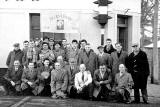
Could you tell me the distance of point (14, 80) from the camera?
1135 cm

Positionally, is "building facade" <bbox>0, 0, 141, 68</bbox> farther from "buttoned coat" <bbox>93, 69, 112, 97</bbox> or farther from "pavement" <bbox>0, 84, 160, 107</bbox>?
"pavement" <bbox>0, 84, 160, 107</bbox>

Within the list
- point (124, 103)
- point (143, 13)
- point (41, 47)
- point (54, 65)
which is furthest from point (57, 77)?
point (143, 13)

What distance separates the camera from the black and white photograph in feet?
34.3

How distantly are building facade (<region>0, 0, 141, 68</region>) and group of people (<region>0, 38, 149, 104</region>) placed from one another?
6.16 feet

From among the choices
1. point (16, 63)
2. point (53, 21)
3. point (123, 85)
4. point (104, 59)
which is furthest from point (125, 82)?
point (53, 21)

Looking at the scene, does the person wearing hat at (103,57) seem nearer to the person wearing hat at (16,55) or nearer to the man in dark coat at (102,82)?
the man in dark coat at (102,82)

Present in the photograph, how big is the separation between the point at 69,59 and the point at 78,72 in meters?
0.53

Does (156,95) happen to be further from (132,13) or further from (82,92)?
(132,13)

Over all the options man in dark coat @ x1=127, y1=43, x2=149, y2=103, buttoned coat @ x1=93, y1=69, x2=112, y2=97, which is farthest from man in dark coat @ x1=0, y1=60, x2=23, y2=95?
man in dark coat @ x1=127, y1=43, x2=149, y2=103

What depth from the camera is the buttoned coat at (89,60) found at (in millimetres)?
11055

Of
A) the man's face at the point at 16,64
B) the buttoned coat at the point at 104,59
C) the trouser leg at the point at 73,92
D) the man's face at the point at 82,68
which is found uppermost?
the buttoned coat at the point at 104,59

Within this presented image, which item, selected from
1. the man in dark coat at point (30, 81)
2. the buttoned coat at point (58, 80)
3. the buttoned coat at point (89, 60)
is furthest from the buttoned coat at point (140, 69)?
the man in dark coat at point (30, 81)

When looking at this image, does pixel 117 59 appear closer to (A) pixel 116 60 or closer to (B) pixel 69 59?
(A) pixel 116 60

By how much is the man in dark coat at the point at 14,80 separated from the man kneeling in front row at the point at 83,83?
2.00 meters
